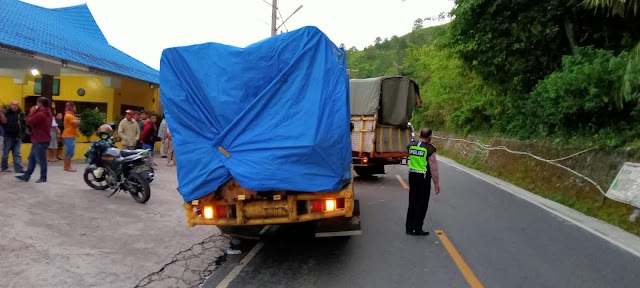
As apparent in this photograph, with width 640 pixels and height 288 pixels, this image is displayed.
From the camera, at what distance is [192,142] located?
17.4ft

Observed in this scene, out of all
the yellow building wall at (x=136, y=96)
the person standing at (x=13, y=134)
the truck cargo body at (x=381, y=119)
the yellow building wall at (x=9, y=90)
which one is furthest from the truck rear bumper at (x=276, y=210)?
the yellow building wall at (x=136, y=96)

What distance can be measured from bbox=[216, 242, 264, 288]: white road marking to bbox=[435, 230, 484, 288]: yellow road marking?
8.68 ft

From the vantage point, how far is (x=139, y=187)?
28.7ft

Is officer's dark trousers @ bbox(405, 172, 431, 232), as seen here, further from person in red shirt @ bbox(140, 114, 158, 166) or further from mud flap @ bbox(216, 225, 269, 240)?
person in red shirt @ bbox(140, 114, 158, 166)

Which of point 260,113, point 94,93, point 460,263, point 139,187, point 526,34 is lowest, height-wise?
point 460,263

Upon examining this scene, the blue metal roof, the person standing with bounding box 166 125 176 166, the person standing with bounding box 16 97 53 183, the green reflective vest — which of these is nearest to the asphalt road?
the green reflective vest

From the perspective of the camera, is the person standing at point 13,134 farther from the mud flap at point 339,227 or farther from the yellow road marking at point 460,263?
the yellow road marking at point 460,263

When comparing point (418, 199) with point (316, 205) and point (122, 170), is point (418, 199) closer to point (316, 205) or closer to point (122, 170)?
point (316, 205)

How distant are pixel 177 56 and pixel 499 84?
628 inches

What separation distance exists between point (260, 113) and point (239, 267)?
195 centimetres

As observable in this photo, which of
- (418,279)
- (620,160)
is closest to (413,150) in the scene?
(418,279)

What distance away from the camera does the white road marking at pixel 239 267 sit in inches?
202

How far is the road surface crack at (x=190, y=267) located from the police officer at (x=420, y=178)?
290 centimetres

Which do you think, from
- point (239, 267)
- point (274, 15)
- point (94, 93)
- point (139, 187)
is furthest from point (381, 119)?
point (94, 93)
